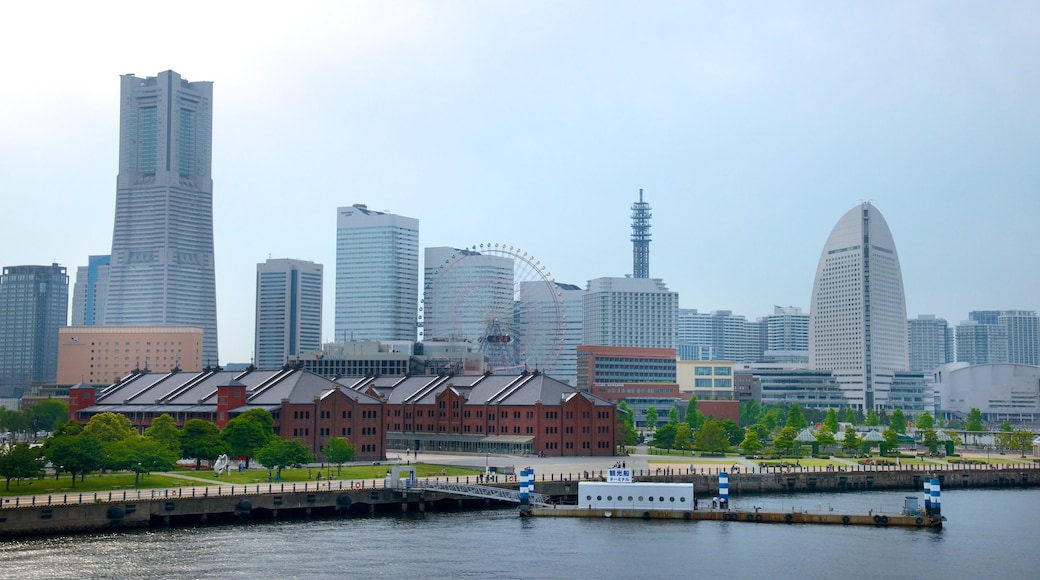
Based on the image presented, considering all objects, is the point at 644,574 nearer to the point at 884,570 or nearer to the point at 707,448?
the point at 884,570

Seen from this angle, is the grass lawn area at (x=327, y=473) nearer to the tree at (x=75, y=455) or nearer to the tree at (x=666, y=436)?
the tree at (x=75, y=455)

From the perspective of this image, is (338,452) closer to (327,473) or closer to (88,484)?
(327,473)

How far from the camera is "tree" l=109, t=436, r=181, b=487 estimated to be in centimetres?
11788

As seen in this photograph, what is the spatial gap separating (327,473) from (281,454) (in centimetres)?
603

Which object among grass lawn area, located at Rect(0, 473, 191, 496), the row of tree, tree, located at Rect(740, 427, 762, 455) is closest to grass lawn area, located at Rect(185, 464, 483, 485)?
the row of tree

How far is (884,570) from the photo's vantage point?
8775 cm

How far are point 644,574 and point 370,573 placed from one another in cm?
Result: 1893

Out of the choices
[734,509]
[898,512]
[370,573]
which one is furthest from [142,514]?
[898,512]

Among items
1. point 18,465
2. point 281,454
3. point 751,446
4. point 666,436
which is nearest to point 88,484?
point 18,465

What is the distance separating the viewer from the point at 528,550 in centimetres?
9450

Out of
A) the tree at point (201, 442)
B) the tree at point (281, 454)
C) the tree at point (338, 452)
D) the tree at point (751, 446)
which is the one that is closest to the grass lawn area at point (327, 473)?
the tree at point (338, 452)

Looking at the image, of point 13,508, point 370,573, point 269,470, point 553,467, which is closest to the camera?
point 370,573

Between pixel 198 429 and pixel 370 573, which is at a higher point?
pixel 198 429

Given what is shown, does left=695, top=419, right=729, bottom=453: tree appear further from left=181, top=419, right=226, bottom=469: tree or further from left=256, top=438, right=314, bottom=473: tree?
left=181, top=419, right=226, bottom=469: tree
